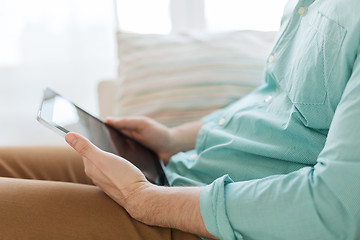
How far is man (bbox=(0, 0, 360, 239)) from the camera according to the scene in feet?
2.05

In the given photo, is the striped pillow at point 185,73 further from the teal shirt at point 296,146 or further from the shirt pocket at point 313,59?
the shirt pocket at point 313,59

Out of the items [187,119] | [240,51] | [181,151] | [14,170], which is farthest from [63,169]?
[240,51]

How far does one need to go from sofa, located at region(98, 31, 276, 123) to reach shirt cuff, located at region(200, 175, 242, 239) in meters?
0.61

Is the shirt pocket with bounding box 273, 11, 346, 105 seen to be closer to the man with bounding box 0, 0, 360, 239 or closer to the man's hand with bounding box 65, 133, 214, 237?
the man with bounding box 0, 0, 360, 239

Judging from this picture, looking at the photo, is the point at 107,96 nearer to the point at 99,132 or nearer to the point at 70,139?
the point at 99,132

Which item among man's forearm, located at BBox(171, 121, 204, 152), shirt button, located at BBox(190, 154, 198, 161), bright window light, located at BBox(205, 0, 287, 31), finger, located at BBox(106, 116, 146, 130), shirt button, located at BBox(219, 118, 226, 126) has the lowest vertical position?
man's forearm, located at BBox(171, 121, 204, 152)

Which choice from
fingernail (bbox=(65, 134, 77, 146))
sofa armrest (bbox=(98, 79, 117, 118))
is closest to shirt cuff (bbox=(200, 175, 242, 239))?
fingernail (bbox=(65, 134, 77, 146))

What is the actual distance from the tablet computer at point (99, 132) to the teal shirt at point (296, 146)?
67 mm

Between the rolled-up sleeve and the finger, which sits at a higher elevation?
the rolled-up sleeve

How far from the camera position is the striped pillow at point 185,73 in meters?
1.30

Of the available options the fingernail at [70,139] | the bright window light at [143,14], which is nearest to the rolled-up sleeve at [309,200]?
the fingernail at [70,139]

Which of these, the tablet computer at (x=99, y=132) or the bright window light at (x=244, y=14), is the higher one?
the bright window light at (x=244, y=14)

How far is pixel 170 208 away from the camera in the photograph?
0.72 meters

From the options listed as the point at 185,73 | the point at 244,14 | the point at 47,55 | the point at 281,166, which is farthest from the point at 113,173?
the point at 47,55
